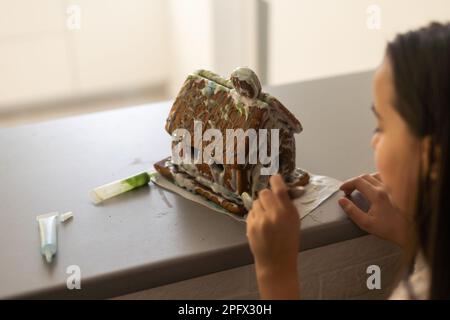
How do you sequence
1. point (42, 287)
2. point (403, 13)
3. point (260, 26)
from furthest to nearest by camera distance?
1. point (260, 26)
2. point (403, 13)
3. point (42, 287)

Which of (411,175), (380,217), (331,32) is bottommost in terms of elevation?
(380,217)

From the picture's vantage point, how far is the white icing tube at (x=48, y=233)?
0.75 metres

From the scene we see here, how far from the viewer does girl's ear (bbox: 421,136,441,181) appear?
577mm

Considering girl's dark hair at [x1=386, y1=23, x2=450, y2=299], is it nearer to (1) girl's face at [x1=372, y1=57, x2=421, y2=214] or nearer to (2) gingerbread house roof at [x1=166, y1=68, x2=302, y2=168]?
(1) girl's face at [x1=372, y1=57, x2=421, y2=214]

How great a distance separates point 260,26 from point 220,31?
230 mm

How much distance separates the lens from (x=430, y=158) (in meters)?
0.58

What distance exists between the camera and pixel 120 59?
262 centimetres

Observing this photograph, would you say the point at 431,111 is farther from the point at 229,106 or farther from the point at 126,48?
the point at 126,48

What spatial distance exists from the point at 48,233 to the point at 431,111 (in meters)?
0.48

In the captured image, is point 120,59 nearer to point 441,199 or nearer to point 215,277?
point 215,277

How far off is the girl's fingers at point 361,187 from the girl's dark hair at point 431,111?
0.21 metres

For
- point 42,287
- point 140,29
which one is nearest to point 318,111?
point 42,287

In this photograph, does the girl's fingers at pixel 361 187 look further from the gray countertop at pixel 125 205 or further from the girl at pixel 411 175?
the girl at pixel 411 175

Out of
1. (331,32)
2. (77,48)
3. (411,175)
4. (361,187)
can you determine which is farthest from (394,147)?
(77,48)
